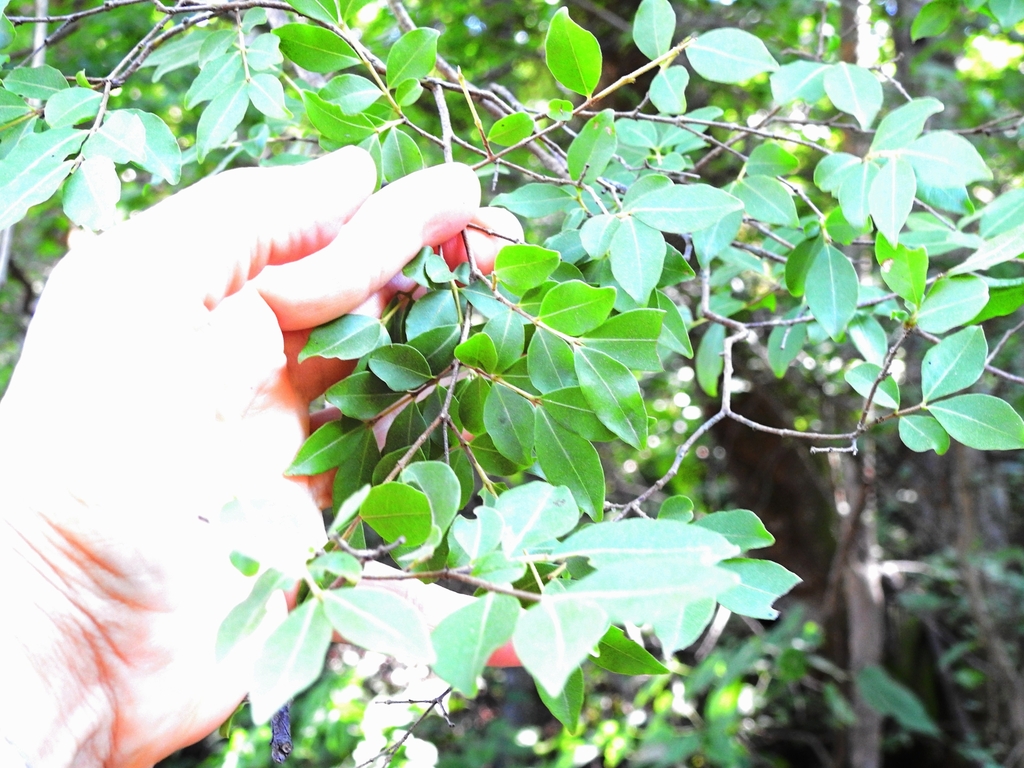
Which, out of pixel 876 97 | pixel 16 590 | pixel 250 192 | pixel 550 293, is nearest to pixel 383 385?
pixel 550 293

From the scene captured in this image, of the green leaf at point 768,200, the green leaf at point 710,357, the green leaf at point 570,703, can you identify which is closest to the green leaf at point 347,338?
the green leaf at point 570,703

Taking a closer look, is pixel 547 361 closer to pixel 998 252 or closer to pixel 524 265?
pixel 524 265

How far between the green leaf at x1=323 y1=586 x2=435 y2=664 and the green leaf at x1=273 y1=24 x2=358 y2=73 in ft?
1.80

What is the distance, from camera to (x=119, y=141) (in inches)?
27.6

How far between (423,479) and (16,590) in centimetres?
49

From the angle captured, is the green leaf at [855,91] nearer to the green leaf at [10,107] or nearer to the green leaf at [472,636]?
the green leaf at [472,636]

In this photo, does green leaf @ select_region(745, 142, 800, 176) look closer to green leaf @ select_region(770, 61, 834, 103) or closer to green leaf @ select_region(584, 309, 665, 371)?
green leaf @ select_region(770, 61, 834, 103)

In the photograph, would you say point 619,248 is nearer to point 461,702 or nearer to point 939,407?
point 939,407

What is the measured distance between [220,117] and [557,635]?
0.64 meters

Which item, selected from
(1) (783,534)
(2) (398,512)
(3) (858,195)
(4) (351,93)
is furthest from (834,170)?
(1) (783,534)

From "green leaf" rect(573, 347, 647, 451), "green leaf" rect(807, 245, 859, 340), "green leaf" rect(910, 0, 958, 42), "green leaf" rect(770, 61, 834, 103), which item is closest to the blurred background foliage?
"green leaf" rect(910, 0, 958, 42)

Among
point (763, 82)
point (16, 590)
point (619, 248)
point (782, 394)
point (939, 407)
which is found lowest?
point (782, 394)

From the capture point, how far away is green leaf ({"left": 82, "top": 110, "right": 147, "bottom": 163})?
70 cm

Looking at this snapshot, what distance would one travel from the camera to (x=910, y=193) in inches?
28.4
